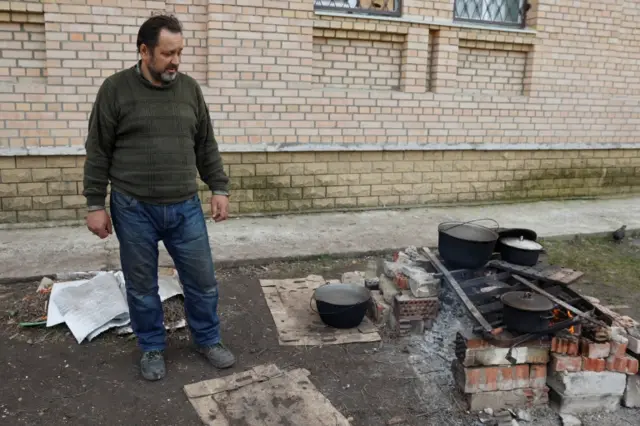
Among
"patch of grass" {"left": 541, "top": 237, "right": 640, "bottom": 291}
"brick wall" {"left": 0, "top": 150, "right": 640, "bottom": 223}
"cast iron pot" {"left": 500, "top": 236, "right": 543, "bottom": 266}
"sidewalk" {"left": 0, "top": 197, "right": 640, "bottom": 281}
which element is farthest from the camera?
"brick wall" {"left": 0, "top": 150, "right": 640, "bottom": 223}

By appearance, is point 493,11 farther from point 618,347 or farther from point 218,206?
point 218,206

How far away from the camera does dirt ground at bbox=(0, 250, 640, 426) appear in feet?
9.85

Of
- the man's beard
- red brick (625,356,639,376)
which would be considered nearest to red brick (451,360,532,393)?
red brick (625,356,639,376)

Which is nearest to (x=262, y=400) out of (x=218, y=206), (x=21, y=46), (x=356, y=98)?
(x=218, y=206)

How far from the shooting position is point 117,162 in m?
3.12

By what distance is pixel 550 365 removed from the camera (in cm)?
325

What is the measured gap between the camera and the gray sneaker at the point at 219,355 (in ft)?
11.3

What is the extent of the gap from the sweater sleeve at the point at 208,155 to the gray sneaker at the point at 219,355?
104 cm

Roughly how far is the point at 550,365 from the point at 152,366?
96.3 inches

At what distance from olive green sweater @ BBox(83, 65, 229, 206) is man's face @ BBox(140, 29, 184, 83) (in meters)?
0.09

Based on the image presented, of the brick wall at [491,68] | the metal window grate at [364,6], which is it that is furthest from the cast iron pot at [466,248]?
the brick wall at [491,68]

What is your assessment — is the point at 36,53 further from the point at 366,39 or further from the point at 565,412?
the point at 565,412

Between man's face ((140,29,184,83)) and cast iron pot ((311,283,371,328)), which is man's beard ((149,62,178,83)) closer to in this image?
man's face ((140,29,184,83))

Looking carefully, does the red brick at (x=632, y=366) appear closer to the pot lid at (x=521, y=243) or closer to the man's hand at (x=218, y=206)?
the pot lid at (x=521, y=243)
